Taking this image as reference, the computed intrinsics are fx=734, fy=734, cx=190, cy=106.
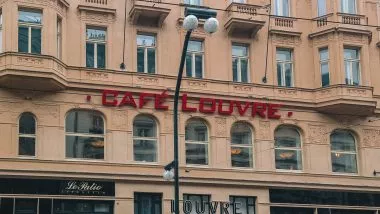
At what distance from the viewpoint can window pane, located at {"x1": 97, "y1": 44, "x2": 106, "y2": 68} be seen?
34938 mm

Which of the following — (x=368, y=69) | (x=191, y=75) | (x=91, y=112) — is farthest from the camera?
(x=368, y=69)

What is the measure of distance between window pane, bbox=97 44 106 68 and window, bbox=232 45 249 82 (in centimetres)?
674

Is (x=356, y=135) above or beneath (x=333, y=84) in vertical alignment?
beneath

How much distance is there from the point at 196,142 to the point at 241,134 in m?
2.49

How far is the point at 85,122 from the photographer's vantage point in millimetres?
33938

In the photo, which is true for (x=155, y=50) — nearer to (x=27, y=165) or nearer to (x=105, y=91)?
(x=105, y=91)

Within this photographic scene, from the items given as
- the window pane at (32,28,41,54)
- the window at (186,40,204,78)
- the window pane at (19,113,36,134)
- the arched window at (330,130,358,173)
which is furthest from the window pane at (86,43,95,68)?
the arched window at (330,130,358,173)

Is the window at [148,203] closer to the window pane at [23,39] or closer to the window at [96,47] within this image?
the window at [96,47]

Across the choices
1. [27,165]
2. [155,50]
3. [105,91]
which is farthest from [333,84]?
[27,165]

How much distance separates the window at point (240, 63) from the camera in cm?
3747

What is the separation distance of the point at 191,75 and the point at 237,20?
11.8 ft

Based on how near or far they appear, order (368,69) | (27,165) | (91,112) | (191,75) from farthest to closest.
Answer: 1. (368,69)
2. (191,75)
3. (91,112)
4. (27,165)

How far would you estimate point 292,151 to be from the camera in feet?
123

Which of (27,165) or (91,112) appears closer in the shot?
(27,165)
